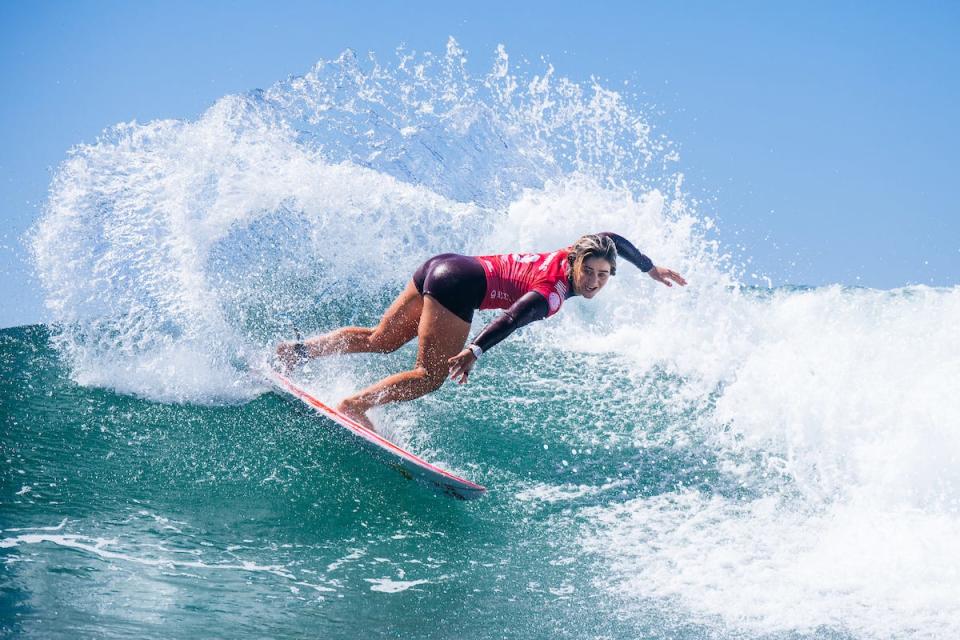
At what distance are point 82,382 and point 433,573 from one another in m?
4.08

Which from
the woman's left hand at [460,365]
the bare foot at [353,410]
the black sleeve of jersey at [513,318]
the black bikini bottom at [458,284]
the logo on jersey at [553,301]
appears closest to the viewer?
the woman's left hand at [460,365]

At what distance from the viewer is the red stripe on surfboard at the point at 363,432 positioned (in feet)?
14.9

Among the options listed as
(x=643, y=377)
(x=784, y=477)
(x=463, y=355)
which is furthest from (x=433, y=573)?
(x=643, y=377)

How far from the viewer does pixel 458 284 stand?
468 cm

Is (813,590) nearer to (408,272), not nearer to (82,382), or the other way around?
(82,382)

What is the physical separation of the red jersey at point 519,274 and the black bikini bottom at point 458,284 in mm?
61

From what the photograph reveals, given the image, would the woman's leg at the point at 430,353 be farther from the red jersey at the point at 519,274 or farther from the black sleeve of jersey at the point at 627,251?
the black sleeve of jersey at the point at 627,251

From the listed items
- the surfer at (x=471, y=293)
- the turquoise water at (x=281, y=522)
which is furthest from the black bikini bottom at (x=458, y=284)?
the turquoise water at (x=281, y=522)

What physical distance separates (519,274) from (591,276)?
0.48m

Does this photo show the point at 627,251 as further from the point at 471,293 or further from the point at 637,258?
the point at 471,293

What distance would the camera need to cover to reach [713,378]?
7.23m

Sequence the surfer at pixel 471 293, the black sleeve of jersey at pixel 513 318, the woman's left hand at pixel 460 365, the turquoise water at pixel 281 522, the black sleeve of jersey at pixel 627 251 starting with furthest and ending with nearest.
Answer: the black sleeve of jersey at pixel 627 251 → the surfer at pixel 471 293 → the black sleeve of jersey at pixel 513 318 → the woman's left hand at pixel 460 365 → the turquoise water at pixel 281 522

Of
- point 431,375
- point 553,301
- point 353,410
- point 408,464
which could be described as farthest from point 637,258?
point 353,410

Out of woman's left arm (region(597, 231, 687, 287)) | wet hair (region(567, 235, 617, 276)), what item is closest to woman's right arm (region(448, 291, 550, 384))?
wet hair (region(567, 235, 617, 276))
